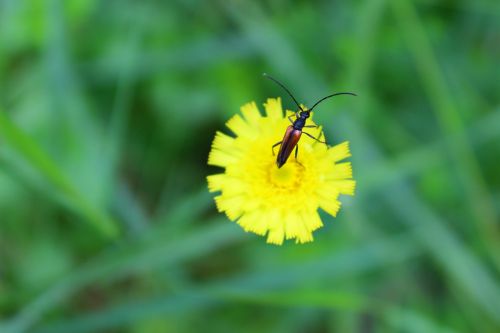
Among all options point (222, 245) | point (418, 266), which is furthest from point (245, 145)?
point (418, 266)

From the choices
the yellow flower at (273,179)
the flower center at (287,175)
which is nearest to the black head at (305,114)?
the yellow flower at (273,179)

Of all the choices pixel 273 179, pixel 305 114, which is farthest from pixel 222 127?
pixel 273 179

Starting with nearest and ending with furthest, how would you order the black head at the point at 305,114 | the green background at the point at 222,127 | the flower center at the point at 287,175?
the flower center at the point at 287,175 → the black head at the point at 305,114 → the green background at the point at 222,127

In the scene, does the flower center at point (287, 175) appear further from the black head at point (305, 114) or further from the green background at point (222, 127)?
the green background at point (222, 127)

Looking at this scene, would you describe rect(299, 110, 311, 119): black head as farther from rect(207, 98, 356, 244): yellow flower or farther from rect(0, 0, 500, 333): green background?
rect(0, 0, 500, 333): green background

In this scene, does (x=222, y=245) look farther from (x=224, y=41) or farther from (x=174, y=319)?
(x=224, y=41)
